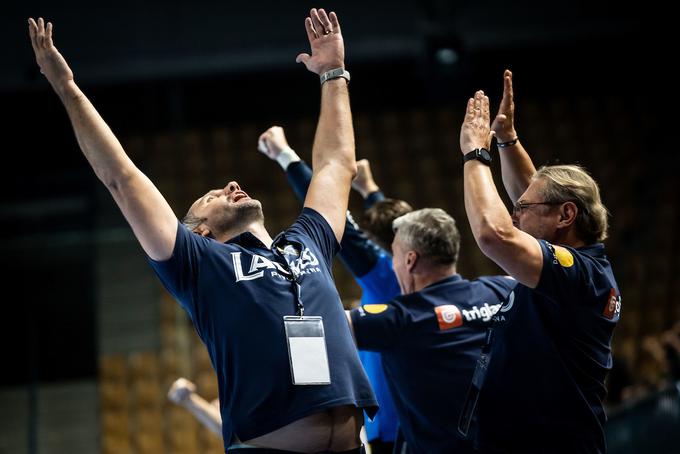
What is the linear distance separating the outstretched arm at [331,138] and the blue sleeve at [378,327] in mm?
447

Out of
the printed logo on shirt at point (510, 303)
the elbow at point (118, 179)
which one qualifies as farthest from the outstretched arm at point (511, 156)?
the elbow at point (118, 179)

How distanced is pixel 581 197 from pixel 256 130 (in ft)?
23.4

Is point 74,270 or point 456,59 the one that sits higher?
point 456,59

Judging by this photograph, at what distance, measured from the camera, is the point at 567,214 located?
2.28 m

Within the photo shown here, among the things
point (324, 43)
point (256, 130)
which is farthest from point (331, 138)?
point (256, 130)

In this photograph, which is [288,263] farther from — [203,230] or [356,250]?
A: [356,250]

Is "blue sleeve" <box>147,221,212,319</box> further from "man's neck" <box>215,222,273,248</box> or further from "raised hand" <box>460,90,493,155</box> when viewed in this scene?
"raised hand" <box>460,90,493,155</box>

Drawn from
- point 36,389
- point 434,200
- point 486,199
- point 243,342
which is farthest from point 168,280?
point 434,200

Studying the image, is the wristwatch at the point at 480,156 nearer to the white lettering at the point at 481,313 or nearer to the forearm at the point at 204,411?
the white lettering at the point at 481,313

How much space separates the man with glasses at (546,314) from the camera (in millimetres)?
2100

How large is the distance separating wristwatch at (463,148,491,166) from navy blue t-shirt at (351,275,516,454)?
61 centimetres

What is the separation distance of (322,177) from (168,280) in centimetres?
51

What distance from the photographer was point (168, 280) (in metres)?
2.05

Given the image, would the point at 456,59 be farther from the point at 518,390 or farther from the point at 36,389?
the point at 518,390
